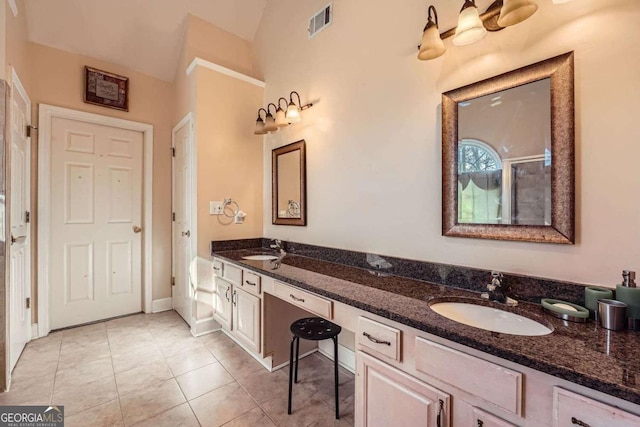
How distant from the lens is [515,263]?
4.13 ft

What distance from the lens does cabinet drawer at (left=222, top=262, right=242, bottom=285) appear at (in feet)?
7.13

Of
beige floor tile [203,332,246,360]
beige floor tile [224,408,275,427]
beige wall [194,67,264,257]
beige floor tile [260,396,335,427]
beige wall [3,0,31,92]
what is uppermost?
beige wall [3,0,31,92]

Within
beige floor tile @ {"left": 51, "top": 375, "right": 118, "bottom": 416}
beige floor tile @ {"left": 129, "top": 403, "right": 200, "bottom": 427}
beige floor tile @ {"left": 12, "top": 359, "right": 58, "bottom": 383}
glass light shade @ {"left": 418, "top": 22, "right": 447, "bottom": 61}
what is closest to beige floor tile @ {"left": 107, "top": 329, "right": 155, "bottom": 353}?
beige floor tile @ {"left": 12, "top": 359, "right": 58, "bottom": 383}

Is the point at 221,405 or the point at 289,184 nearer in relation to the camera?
the point at 221,405

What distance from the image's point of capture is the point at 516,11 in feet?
3.55

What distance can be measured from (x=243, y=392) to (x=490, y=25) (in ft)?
8.08

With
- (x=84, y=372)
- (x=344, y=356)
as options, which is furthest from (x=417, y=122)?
(x=84, y=372)

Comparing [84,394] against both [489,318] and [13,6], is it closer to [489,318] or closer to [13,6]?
[489,318]

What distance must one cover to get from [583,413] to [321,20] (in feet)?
8.69

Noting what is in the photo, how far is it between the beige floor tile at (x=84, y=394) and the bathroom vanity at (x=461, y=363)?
134 centimetres

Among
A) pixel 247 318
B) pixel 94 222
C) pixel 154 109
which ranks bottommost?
pixel 247 318

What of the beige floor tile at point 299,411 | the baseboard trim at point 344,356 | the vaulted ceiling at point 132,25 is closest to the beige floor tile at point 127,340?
the beige floor tile at point 299,411

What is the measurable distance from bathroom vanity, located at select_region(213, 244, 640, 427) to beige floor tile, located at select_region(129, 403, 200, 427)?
867 millimetres

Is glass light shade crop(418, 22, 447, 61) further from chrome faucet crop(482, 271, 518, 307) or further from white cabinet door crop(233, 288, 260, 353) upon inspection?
white cabinet door crop(233, 288, 260, 353)
